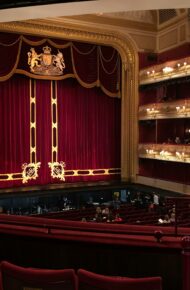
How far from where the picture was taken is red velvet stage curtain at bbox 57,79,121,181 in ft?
47.9

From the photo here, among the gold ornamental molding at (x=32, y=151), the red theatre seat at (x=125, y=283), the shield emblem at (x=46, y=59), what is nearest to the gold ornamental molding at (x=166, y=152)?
the gold ornamental molding at (x=32, y=151)

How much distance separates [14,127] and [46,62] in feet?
9.09

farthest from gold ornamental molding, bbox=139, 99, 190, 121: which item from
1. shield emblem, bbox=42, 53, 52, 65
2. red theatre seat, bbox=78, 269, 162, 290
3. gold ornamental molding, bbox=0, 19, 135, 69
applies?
red theatre seat, bbox=78, 269, 162, 290

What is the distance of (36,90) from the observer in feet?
46.1

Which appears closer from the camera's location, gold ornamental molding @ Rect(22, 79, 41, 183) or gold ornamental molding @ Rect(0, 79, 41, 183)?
gold ornamental molding @ Rect(0, 79, 41, 183)

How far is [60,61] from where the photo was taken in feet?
45.8

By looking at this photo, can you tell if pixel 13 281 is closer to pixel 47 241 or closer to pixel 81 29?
pixel 47 241

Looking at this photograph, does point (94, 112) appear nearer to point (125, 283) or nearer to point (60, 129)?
point (60, 129)

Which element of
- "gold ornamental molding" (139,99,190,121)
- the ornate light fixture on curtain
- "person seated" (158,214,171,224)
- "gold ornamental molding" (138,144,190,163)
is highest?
"gold ornamental molding" (139,99,190,121)

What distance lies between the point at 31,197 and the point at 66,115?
12.8 ft

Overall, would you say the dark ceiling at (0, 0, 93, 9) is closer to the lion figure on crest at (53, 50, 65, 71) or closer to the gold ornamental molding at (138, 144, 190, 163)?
the gold ornamental molding at (138, 144, 190, 163)

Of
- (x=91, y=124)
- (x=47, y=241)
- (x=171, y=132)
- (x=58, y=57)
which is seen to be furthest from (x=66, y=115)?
(x=47, y=241)

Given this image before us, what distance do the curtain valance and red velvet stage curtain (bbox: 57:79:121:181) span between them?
2.14 feet

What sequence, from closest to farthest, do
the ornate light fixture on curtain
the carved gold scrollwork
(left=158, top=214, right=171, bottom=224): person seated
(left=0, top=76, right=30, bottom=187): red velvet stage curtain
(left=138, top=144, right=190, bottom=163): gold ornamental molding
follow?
(left=158, top=214, right=171, bottom=224): person seated
(left=138, top=144, right=190, bottom=163): gold ornamental molding
(left=0, top=76, right=30, bottom=187): red velvet stage curtain
the ornate light fixture on curtain
the carved gold scrollwork
